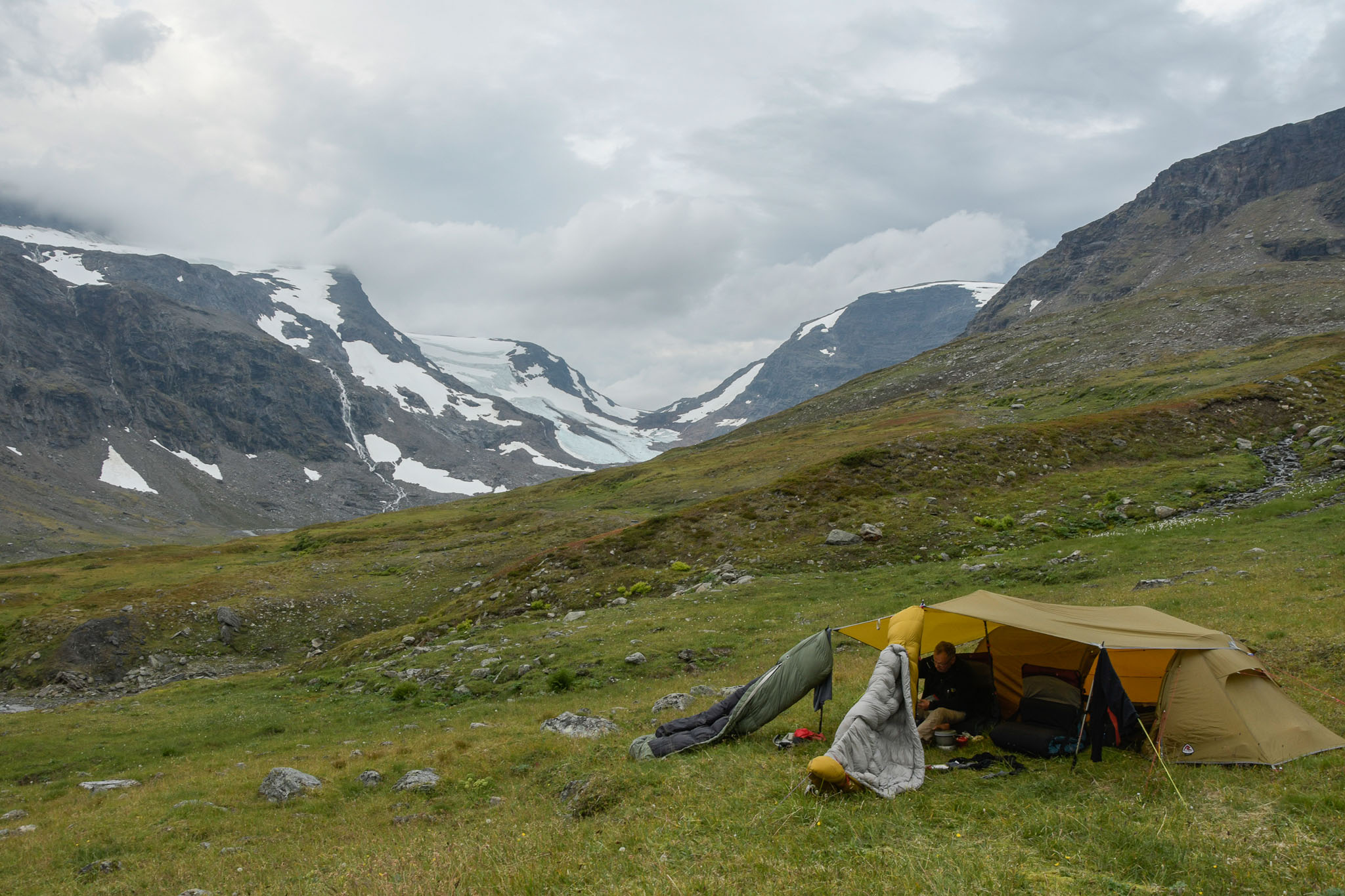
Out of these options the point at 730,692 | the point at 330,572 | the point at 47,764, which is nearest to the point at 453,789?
the point at 730,692

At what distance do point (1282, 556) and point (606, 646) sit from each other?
23.2 meters

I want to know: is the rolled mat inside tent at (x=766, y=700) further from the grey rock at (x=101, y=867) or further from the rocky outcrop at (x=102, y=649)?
the rocky outcrop at (x=102, y=649)

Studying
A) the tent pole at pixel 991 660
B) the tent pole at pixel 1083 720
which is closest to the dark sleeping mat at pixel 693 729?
the tent pole at pixel 991 660

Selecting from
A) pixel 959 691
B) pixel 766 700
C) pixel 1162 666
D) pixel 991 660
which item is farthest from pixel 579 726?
pixel 1162 666

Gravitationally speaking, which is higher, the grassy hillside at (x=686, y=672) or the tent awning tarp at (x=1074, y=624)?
the tent awning tarp at (x=1074, y=624)

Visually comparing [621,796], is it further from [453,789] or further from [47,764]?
[47,764]

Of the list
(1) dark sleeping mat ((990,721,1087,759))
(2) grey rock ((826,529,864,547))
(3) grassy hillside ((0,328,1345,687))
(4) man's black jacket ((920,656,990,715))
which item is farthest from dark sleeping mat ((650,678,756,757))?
(2) grey rock ((826,529,864,547))

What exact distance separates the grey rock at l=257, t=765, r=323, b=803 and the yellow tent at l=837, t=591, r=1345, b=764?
13.2m

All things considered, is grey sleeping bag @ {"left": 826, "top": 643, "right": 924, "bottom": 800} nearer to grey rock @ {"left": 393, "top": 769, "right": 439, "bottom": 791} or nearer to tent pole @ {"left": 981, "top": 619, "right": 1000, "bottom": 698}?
tent pole @ {"left": 981, "top": 619, "right": 1000, "bottom": 698}

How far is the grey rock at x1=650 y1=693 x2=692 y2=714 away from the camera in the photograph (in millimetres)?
17672

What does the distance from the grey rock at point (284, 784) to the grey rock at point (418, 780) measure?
1984 millimetres

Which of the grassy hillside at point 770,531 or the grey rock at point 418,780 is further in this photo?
the grassy hillside at point 770,531

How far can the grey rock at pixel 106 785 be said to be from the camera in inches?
666

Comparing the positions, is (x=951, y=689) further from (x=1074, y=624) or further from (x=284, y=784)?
(x=284, y=784)
